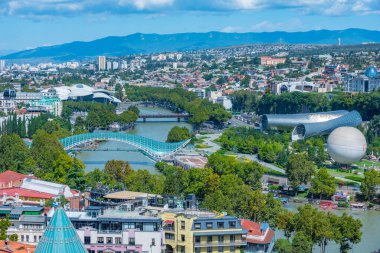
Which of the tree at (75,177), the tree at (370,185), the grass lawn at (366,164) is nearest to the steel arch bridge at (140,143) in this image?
the grass lawn at (366,164)

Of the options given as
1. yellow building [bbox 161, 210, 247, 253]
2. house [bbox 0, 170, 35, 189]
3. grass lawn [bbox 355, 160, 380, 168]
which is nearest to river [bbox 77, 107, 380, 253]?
yellow building [bbox 161, 210, 247, 253]

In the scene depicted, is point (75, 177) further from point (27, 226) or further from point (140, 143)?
point (140, 143)

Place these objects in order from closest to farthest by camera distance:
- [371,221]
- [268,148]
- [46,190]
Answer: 1. [46,190]
2. [371,221]
3. [268,148]

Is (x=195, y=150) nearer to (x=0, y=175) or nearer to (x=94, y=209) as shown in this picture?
(x=0, y=175)

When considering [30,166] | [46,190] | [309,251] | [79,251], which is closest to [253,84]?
[30,166]

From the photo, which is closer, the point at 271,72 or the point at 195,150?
the point at 195,150

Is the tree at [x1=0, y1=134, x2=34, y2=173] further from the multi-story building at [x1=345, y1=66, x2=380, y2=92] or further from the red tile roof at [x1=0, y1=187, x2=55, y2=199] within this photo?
the multi-story building at [x1=345, y1=66, x2=380, y2=92]

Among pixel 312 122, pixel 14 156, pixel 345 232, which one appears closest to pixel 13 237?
pixel 345 232
